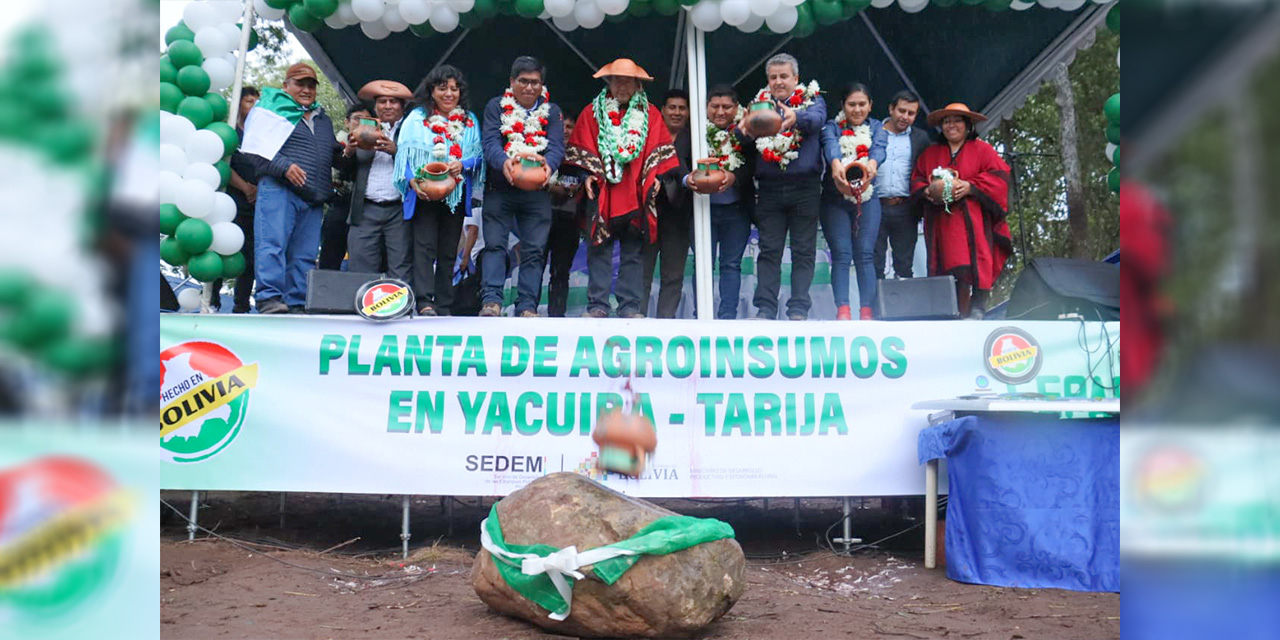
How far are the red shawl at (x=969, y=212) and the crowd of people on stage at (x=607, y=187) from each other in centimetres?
1

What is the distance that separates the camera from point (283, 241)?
621cm

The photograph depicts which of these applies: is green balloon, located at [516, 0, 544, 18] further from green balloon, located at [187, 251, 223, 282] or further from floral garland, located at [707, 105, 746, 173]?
green balloon, located at [187, 251, 223, 282]

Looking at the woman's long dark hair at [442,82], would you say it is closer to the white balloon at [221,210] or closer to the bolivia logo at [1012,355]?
the white balloon at [221,210]

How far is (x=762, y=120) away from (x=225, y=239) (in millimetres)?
3232

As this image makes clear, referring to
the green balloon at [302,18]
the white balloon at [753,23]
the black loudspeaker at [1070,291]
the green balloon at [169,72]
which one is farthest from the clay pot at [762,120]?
the green balloon at [169,72]

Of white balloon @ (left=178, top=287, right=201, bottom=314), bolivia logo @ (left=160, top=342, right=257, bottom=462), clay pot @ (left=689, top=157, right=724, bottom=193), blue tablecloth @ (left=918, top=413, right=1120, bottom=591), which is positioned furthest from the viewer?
white balloon @ (left=178, top=287, right=201, bottom=314)

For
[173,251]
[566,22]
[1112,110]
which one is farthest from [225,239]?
[1112,110]

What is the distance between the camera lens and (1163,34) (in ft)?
1.90

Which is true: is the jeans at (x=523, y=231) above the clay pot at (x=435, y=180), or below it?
below

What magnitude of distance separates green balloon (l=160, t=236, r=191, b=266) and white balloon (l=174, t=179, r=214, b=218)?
18 centimetres

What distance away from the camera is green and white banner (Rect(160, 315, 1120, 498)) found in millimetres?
5367

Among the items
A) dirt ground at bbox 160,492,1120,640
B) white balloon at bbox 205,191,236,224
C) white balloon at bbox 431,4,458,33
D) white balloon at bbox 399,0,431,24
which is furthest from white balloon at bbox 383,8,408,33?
dirt ground at bbox 160,492,1120,640

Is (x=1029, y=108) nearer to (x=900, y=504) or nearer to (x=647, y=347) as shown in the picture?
(x=900, y=504)

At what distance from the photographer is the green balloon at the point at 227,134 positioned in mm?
6066
